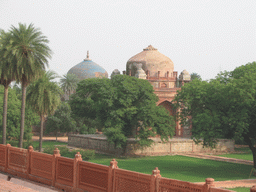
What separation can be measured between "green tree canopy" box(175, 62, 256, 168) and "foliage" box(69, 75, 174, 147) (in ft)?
18.4

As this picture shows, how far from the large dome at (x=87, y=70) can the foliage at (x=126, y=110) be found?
98.4 ft

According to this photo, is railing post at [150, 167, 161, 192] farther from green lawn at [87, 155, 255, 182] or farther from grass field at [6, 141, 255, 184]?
green lawn at [87, 155, 255, 182]

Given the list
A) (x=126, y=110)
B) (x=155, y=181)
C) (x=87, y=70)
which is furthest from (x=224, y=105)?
(x=87, y=70)

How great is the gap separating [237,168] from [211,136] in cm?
539

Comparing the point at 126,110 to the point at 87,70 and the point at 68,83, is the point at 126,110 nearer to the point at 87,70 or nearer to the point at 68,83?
the point at 68,83

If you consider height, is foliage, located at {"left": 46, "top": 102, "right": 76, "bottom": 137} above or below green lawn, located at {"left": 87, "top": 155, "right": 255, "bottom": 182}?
above

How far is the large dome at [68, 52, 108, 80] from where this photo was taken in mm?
Answer: 65500

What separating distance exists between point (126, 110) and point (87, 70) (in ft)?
115

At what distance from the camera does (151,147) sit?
34938 millimetres

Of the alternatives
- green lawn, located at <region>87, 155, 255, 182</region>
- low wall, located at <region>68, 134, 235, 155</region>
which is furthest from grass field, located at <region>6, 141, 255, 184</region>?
low wall, located at <region>68, 134, 235, 155</region>

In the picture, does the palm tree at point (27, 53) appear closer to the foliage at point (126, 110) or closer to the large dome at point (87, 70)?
the foliage at point (126, 110)

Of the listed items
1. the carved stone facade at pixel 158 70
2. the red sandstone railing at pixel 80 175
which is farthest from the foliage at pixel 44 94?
the carved stone facade at pixel 158 70

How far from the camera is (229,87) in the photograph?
2383cm

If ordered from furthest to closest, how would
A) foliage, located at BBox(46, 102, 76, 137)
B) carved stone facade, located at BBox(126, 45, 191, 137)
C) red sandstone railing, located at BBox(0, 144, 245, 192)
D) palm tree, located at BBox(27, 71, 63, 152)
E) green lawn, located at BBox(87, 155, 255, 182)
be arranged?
foliage, located at BBox(46, 102, 76, 137)
carved stone facade, located at BBox(126, 45, 191, 137)
palm tree, located at BBox(27, 71, 63, 152)
green lawn, located at BBox(87, 155, 255, 182)
red sandstone railing, located at BBox(0, 144, 245, 192)
